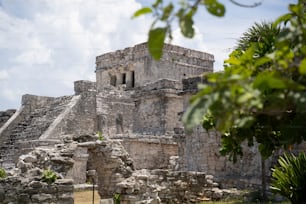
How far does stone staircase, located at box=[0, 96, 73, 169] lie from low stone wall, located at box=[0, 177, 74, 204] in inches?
270

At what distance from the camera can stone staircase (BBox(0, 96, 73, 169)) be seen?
1604 cm

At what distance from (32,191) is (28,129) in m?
9.96

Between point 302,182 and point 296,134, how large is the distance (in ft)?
12.0

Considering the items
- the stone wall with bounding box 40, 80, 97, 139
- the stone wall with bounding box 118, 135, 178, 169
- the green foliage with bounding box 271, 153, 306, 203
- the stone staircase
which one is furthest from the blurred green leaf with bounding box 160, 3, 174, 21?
the stone wall with bounding box 118, 135, 178, 169

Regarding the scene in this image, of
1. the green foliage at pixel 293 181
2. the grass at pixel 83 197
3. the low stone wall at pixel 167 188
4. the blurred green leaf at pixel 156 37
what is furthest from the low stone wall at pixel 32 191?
the blurred green leaf at pixel 156 37

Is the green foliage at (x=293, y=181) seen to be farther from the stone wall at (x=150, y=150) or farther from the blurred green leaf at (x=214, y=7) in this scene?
the stone wall at (x=150, y=150)

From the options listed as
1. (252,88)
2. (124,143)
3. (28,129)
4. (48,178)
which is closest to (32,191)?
(48,178)

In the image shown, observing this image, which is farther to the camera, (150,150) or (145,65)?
(145,65)

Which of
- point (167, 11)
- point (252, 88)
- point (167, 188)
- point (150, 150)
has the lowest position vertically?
point (167, 188)

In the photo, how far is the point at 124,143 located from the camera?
17.6 metres

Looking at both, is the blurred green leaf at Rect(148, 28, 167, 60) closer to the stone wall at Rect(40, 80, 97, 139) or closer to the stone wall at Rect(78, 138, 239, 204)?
the stone wall at Rect(78, 138, 239, 204)

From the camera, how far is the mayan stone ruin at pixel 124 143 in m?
10.6

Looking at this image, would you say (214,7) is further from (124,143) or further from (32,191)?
(124,143)

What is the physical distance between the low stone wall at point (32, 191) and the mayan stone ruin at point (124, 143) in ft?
0.06
